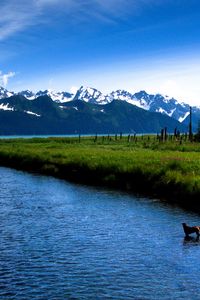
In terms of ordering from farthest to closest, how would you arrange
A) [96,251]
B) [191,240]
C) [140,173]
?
1. [140,173]
2. [191,240]
3. [96,251]

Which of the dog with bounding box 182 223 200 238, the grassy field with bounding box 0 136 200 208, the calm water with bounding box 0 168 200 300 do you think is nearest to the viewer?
the calm water with bounding box 0 168 200 300

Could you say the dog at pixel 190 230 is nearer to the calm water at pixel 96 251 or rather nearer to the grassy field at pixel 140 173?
the calm water at pixel 96 251

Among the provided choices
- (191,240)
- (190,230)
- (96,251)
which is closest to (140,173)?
(190,230)

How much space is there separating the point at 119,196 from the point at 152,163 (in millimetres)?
9338

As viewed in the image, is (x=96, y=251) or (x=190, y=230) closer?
(x=96, y=251)

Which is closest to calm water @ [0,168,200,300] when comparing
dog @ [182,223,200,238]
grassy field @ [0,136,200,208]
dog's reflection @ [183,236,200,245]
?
dog's reflection @ [183,236,200,245]

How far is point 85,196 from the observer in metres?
41.6

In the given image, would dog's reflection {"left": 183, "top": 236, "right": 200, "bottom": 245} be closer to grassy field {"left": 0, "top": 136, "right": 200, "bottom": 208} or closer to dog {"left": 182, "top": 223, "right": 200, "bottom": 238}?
dog {"left": 182, "top": 223, "right": 200, "bottom": 238}

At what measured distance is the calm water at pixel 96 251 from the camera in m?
18.4

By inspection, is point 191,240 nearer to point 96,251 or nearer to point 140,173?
point 96,251

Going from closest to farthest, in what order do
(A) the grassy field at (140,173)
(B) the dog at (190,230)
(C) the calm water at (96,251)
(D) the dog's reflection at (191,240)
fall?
A: (C) the calm water at (96,251)
(D) the dog's reflection at (191,240)
(B) the dog at (190,230)
(A) the grassy field at (140,173)

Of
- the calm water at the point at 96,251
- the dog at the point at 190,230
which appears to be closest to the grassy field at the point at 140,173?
the calm water at the point at 96,251

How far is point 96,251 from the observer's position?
2331cm

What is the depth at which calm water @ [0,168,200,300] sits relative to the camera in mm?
18391
